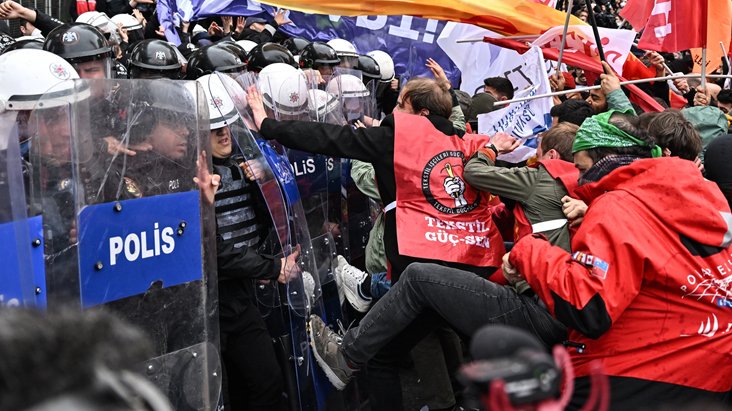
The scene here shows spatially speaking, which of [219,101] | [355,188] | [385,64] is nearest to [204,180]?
[219,101]

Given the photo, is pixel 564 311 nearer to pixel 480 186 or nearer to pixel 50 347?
pixel 480 186

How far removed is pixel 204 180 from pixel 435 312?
1253mm

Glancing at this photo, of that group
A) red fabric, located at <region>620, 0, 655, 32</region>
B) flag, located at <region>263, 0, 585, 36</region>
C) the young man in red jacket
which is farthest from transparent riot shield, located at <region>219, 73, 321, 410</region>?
red fabric, located at <region>620, 0, 655, 32</region>

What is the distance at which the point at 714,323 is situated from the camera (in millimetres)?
3014

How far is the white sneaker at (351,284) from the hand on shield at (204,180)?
1468 mm

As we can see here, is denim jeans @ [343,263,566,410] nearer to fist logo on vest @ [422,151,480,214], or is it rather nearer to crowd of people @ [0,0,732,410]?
crowd of people @ [0,0,732,410]

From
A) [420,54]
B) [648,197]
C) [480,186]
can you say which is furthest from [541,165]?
[420,54]

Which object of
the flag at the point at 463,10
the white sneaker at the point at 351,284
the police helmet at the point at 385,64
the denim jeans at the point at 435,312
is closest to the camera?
the denim jeans at the point at 435,312

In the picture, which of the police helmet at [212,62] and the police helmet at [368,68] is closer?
the police helmet at [212,62]

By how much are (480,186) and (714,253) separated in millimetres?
1330

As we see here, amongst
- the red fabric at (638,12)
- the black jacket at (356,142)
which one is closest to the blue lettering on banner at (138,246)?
the black jacket at (356,142)

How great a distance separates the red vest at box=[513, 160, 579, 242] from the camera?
3.86 meters

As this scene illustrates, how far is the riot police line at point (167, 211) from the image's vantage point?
9.22 feet

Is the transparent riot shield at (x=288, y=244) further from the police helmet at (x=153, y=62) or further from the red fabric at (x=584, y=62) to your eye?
the red fabric at (x=584, y=62)
